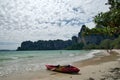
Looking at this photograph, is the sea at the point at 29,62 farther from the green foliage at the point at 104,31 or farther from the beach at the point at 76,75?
the green foliage at the point at 104,31

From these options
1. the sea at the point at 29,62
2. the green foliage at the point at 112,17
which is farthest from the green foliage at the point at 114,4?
the sea at the point at 29,62

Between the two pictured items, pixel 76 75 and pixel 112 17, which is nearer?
pixel 112 17

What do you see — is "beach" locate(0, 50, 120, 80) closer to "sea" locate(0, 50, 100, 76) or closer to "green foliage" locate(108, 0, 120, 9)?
"sea" locate(0, 50, 100, 76)

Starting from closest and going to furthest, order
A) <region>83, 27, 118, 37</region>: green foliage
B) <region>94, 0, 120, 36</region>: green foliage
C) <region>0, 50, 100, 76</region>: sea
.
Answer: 1. <region>94, 0, 120, 36</region>: green foliage
2. <region>83, 27, 118, 37</region>: green foliage
3. <region>0, 50, 100, 76</region>: sea

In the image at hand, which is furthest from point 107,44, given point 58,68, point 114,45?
point 58,68

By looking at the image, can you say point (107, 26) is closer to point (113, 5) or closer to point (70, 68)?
point (113, 5)

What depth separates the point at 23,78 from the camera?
17344 mm

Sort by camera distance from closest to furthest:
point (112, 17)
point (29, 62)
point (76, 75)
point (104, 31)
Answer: point (112, 17), point (104, 31), point (76, 75), point (29, 62)

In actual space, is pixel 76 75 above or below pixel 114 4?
below

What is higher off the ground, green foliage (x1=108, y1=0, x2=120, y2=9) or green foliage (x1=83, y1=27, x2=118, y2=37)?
green foliage (x1=108, y1=0, x2=120, y2=9)

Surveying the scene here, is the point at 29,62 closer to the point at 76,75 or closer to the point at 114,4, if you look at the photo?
the point at 76,75

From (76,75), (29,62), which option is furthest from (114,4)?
(29,62)

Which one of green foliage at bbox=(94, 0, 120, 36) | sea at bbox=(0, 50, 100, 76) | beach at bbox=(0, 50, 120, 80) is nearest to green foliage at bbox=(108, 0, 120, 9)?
green foliage at bbox=(94, 0, 120, 36)

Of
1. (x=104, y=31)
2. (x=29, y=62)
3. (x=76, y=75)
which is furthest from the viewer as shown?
(x=29, y=62)
